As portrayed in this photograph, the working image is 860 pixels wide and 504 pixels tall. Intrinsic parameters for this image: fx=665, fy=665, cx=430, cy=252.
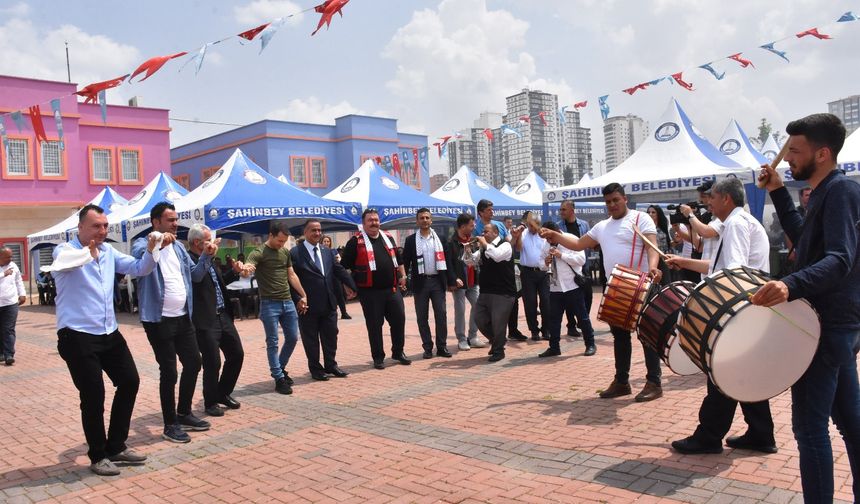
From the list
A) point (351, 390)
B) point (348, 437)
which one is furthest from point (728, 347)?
point (351, 390)

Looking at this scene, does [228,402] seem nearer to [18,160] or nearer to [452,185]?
[452,185]

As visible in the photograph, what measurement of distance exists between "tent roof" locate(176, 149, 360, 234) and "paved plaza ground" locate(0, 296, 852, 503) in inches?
283

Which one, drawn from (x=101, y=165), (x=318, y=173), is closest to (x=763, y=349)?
(x=101, y=165)

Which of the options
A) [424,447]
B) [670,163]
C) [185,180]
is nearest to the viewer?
[424,447]

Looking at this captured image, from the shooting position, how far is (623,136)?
5872 centimetres

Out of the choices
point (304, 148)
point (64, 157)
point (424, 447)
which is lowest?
point (424, 447)

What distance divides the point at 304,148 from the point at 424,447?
35924 millimetres

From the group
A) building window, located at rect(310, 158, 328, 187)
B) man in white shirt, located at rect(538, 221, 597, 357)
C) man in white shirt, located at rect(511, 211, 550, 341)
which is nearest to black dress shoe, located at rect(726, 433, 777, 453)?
man in white shirt, located at rect(538, 221, 597, 357)

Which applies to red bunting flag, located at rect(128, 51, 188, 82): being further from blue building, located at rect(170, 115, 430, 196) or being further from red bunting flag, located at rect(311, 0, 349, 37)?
blue building, located at rect(170, 115, 430, 196)

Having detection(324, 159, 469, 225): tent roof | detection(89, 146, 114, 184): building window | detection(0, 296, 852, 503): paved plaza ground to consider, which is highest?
detection(89, 146, 114, 184): building window

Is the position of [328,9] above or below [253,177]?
above

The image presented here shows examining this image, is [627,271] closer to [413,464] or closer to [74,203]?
[413,464]

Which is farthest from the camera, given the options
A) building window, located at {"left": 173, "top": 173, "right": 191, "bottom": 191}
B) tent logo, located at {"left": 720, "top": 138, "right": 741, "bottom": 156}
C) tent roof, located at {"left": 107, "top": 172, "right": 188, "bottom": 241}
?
building window, located at {"left": 173, "top": 173, "right": 191, "bottom": 191}

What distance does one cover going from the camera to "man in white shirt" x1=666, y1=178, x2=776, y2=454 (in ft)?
14.1
